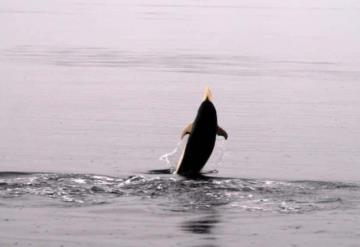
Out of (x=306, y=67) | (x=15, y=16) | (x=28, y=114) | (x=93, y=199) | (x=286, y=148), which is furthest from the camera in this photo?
(x=15, y=16)

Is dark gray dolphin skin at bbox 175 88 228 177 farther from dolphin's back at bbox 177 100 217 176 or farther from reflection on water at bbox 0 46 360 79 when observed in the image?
reflection on water at bbox 0 46 360 79

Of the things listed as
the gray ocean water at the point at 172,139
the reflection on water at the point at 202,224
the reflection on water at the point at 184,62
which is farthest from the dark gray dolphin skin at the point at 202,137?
the reflection on water at the point at 184,62

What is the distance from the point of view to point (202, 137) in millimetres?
19125

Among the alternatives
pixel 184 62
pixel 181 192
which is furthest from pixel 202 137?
pixel 184 62

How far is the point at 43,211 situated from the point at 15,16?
149 ft

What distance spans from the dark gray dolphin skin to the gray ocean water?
1.31 ft

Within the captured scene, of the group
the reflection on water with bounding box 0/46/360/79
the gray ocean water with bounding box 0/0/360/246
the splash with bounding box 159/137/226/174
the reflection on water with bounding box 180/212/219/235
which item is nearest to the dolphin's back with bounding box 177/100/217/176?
the gray ocean water with bounding box 0/0/360/246

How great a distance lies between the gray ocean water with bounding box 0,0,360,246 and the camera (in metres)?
16.0

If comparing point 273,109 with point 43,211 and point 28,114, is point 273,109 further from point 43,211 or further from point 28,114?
point 43,211

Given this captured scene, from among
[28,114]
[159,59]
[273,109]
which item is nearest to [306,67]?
[159,59]

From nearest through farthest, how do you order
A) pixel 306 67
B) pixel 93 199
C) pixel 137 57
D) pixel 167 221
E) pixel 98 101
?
pixel 167 221 → pixel 93 199 → pixel 98 101 → pixel 306 67 → pixel 137 57

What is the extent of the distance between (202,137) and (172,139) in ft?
14.9

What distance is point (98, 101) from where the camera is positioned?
2869 centimetres

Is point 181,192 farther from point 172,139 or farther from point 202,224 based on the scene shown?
point 172,139
